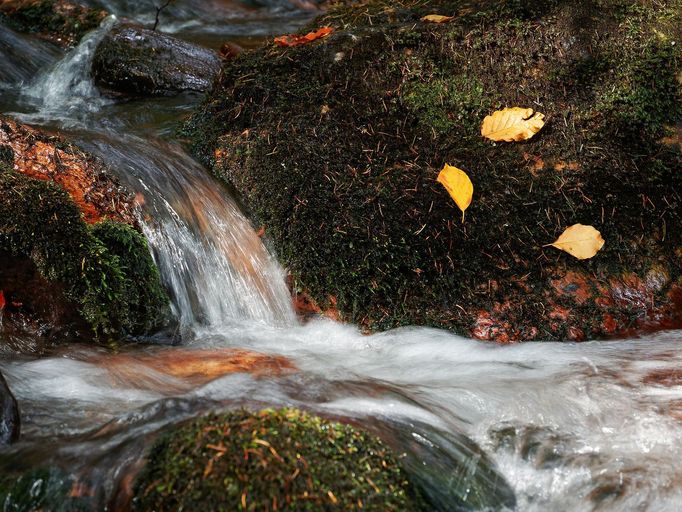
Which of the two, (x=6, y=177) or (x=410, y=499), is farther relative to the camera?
(x=6, y=177)

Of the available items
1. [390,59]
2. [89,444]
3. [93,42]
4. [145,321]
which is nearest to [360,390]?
[89,444]

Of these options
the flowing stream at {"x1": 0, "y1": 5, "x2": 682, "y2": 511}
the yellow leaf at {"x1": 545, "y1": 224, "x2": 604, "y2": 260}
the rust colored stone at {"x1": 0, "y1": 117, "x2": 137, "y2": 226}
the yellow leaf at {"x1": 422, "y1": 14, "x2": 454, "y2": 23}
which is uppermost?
the yellow leaf at {"x1": 422, "y1": 14, "x2": 454, "y2": 23}

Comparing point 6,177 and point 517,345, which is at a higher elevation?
point 6,177

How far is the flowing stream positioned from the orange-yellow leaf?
0.98 meters

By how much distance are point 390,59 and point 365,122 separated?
47cm

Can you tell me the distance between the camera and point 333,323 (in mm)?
3943

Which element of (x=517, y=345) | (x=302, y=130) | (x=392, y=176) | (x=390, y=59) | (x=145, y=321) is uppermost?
(x=390, y=59)

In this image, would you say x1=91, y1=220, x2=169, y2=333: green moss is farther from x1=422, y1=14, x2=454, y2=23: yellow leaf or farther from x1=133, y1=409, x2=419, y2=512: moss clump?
x1=422, y1=14, x2=454, y2=23: yellow leaf

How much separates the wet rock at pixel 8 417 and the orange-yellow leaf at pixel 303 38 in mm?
2898

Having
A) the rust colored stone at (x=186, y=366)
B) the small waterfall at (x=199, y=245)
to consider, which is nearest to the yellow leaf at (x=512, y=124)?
the small waterfall at (x=199, y=245)

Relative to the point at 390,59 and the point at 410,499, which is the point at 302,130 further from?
the point at 410,499

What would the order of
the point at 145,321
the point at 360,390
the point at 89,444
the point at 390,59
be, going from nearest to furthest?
1. the point at 89,444
2. the point at 360,390
3. the point at 145,321
4. the point at 390,59

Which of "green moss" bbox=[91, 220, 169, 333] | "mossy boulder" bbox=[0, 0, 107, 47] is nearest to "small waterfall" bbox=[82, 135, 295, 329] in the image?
"green moss" bbox=[91, 220, 169, 333]

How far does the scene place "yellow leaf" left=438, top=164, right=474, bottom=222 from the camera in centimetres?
389
